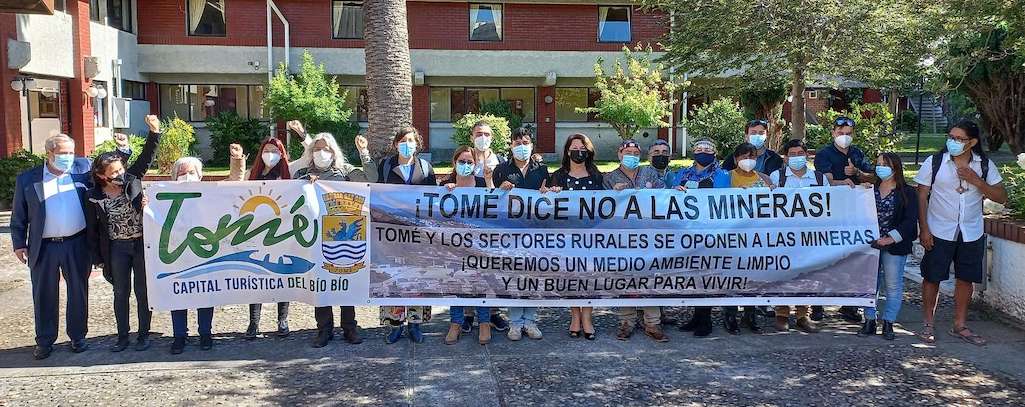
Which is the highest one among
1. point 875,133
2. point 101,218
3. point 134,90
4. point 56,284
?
point 134,90

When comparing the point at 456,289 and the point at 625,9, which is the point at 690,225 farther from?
the point at 625,9

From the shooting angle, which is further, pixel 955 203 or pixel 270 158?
pixel 270 158

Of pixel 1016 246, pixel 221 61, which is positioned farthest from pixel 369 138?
pixel 221 61

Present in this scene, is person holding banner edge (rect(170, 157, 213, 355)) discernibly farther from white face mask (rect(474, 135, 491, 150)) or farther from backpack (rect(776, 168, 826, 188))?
backpack (rect(776, 168, 826, 188))

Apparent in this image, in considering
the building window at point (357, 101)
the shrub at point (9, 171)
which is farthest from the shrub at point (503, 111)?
the shrub at point (9, 171)

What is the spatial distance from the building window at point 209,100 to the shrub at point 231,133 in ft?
5.99

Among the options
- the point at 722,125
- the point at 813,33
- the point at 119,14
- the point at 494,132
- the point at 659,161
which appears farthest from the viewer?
the point at 119,14

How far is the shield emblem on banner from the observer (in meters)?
6.39

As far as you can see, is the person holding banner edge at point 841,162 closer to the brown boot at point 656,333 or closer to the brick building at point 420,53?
the brown boot at point 656,333

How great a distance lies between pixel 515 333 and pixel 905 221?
334cm

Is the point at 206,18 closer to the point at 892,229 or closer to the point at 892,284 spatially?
the point at 892,229

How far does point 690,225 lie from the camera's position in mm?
6559

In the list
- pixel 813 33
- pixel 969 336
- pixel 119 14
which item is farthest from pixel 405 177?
pixel 119 14

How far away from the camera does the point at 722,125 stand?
79.0ft
